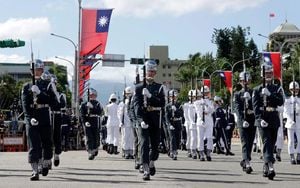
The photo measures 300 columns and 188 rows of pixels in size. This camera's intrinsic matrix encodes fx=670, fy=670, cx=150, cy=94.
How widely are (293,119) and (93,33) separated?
797 inches

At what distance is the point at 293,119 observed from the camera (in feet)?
60.7

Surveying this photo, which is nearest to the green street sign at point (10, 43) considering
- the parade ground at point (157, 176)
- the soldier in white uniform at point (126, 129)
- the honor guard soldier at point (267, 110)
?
the soldier in white uniform at point (126, 129)

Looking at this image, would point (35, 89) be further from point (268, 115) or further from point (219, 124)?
point (219, 124)

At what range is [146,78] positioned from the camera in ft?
44.8

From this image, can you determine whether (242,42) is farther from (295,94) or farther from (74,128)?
(295,94)

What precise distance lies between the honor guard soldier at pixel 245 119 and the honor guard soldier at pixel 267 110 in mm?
1134

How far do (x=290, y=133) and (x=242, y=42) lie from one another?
99.3m

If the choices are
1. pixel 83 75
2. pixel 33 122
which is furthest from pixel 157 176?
pixel 83 75

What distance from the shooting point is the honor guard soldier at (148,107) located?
13422 millimetres

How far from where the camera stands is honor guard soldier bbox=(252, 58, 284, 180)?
1357cm

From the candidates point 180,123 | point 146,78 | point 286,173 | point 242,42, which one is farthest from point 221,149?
point 242,42

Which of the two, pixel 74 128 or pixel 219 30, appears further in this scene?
pixel 219 30

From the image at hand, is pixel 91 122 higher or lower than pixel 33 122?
lower

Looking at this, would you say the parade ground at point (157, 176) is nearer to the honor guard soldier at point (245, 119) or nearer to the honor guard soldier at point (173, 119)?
the honor guard soldier at point (245, 119)
